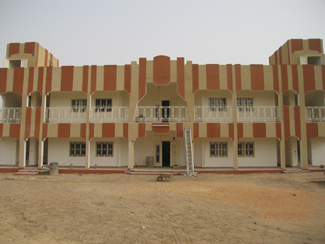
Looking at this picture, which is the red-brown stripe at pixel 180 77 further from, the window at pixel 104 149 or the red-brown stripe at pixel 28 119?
the red-brown stripe at pixel 28 119

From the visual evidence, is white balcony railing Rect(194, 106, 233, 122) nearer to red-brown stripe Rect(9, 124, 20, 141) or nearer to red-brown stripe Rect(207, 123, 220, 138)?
red-brown stripe Rect(207, 123, 220, 138)

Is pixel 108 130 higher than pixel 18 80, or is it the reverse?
pixel 18 80

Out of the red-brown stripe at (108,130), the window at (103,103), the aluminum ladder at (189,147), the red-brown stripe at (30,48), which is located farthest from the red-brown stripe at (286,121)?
the red-brown stripe at (30,48)

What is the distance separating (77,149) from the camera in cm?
1725

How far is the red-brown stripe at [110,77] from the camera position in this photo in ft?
51.9

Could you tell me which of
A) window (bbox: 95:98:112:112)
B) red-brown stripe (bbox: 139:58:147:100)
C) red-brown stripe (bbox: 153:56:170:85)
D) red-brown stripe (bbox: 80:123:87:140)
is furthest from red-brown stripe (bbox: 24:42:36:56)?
red-brown stripe (bbox: 153:56:170:85)

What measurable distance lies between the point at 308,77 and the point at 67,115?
54.0ft

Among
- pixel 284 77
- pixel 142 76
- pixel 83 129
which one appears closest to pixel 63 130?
pixel 83 129

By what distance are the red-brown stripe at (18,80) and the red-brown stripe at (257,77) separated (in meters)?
15.3

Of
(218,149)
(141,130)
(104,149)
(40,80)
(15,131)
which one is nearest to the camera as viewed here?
(141,130)

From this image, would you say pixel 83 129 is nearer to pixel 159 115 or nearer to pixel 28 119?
pixel 28 119

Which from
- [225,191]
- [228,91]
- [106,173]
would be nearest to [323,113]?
[228,91]

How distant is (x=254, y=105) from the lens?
666 inches

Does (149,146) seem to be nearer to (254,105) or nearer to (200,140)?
(200,140)
